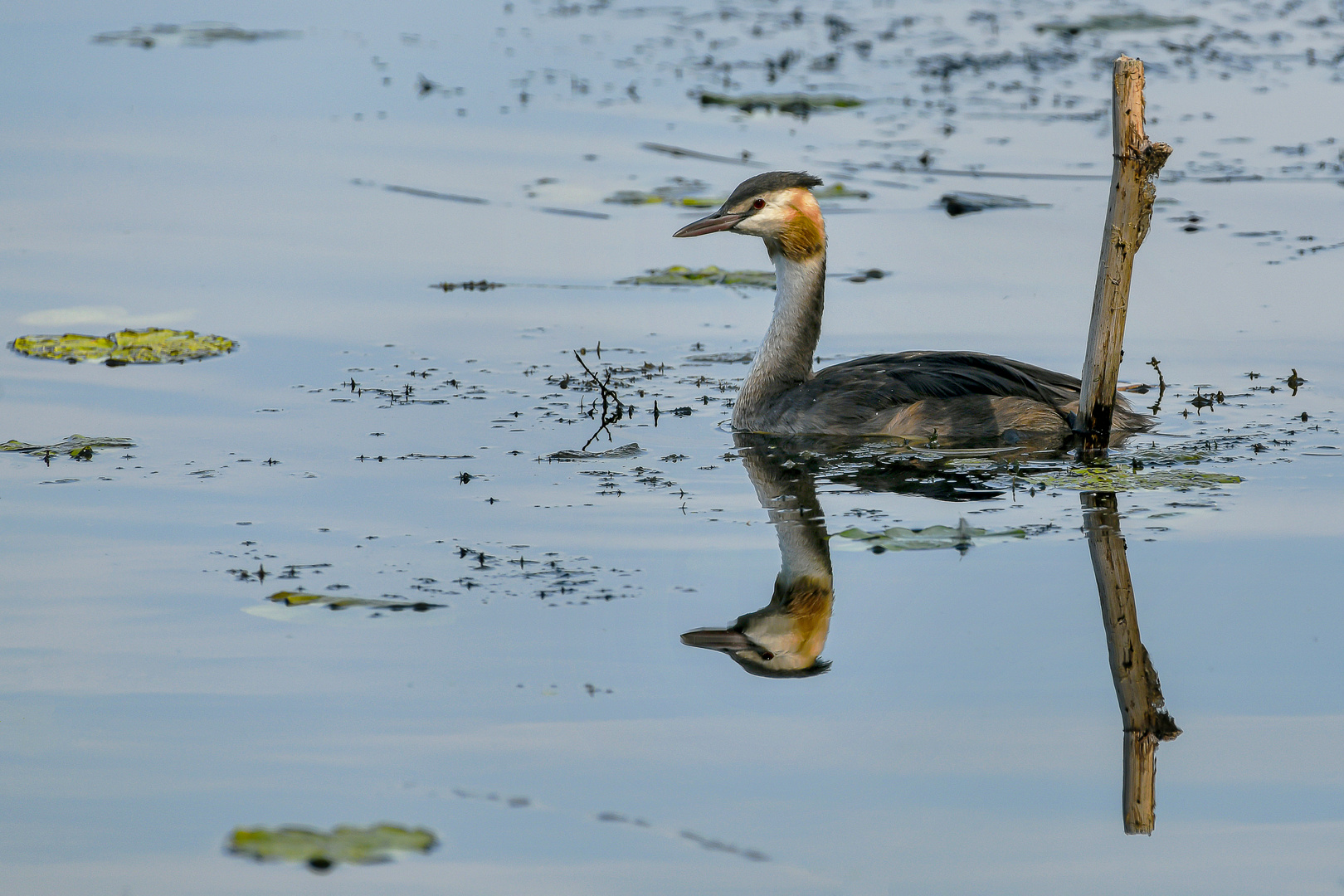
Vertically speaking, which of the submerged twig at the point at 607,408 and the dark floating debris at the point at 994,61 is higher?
the dark floating debris at the point at 994,61

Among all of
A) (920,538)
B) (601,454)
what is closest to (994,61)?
(601,454)

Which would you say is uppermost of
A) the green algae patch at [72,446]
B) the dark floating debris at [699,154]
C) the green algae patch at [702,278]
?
the dark floating debris at [699,154]

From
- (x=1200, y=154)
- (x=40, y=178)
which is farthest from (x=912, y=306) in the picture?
(x=40, y=178)

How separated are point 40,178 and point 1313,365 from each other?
1097cm

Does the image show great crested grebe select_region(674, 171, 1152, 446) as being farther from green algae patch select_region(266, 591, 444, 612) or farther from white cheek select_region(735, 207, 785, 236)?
green algae patch select_region(266, 591, 444, 612)

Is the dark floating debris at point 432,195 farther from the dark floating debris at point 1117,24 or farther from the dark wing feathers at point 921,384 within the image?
the dark floating debris at point 1117,24

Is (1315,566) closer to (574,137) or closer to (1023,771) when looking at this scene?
(1023,771)

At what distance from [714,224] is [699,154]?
7.00 meters

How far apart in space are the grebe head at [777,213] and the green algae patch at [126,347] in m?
3.41

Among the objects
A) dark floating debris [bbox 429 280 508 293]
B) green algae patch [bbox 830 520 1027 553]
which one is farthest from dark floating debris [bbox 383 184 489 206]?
green algae patch [bbox 830 520 1027 553]

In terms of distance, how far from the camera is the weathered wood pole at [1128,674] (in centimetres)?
545

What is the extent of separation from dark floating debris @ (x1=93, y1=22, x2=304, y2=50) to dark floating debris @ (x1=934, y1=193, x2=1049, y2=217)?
37.6 ft

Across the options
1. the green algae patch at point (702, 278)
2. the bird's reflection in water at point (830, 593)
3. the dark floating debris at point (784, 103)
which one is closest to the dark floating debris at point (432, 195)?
the green algae patch at point (702, 278)

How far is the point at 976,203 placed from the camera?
14.8 m
